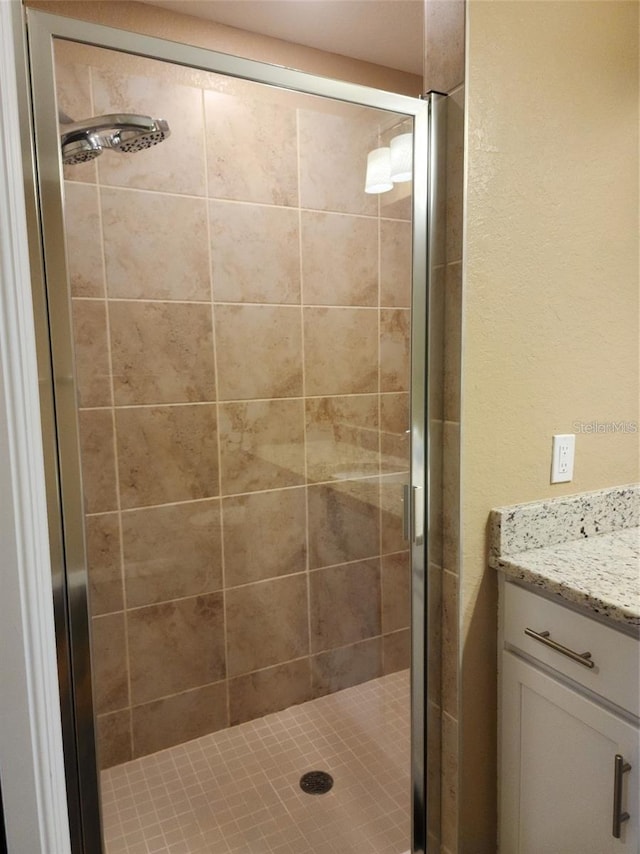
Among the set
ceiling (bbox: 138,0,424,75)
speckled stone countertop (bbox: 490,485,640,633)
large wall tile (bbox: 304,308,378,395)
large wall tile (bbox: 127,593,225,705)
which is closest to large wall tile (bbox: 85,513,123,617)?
large wall tile (bbox: 127,593,225,705)

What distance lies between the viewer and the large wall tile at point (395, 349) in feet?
4.75

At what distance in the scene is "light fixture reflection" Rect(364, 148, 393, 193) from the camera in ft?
4.97

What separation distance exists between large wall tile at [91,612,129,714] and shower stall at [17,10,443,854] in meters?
0.01

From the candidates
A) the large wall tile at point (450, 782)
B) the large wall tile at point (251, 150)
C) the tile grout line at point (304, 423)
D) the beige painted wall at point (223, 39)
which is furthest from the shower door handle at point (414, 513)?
the beige painted wall at point (223, 39)

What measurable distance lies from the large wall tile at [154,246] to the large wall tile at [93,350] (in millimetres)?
91

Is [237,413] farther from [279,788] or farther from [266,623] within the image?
[279,788]

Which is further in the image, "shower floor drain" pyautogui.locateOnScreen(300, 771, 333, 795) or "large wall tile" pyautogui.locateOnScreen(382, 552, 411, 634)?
"shower floor drain" pyautogui.locateOnScreen(300, 771, 333, 795)

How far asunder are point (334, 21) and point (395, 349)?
1165 millimetres

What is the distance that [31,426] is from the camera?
30.5 inches

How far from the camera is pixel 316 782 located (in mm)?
1774

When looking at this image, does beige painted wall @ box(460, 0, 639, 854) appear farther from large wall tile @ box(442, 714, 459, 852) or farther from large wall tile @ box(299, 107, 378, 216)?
large wall tile @ box(299, 107, 378, 216)

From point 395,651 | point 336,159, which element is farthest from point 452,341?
point 395,651

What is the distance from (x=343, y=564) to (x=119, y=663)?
81 cm

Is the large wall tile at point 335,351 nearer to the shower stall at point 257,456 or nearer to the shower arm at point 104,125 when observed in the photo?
the shower stall at point 257,456
